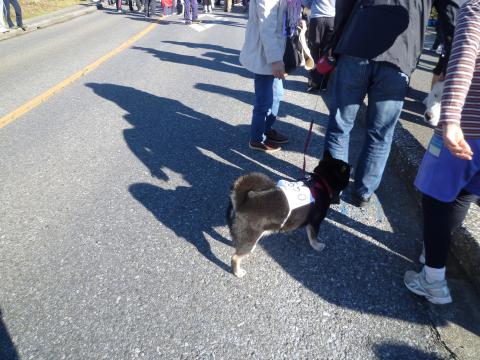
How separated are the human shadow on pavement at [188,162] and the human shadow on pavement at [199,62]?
213cm

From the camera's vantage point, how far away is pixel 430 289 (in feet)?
6.45

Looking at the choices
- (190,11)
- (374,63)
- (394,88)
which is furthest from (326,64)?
(190,11)

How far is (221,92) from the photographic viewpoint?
5512 millimetres

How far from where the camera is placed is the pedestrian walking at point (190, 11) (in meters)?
12.3

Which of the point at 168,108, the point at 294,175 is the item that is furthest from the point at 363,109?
the point at 168,108

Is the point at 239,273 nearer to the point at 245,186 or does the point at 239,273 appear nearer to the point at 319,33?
the point at 245,186

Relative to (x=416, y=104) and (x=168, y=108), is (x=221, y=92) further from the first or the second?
(x=416, y=104)

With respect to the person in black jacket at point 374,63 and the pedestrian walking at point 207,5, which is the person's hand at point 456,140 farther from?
the pedestrian walking at point 207,5

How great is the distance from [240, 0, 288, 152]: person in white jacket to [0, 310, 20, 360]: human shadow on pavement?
8.83 ft

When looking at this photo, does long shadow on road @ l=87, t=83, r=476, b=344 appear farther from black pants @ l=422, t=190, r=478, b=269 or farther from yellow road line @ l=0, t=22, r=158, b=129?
yellow road line @ l=0, t=22, r=158, b=129

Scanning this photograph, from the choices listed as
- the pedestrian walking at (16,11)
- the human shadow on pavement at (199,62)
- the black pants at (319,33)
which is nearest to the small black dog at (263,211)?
the black pants at (319,33)

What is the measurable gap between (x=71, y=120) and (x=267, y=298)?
3761 millimetres

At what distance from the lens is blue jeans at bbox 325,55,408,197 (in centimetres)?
233

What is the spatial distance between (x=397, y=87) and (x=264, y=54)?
132 centimetres
